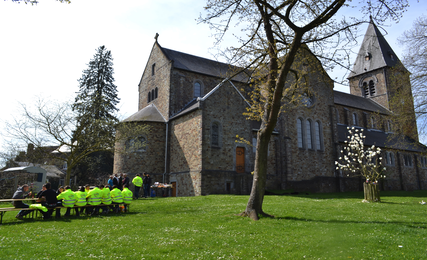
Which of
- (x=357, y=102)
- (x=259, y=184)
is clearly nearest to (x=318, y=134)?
(x=357, y=102)

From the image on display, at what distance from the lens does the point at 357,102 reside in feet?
137

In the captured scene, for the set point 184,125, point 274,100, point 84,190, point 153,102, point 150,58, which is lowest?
point 84,190

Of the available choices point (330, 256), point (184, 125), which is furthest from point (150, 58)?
point (330, 256)

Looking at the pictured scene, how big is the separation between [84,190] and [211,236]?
6920mm

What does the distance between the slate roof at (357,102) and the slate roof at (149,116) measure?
23.1m

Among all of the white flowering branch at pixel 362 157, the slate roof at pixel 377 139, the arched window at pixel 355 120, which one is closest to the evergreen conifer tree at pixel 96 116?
the white flowering branch at pixel 362 157

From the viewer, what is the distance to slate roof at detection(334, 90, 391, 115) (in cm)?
3875

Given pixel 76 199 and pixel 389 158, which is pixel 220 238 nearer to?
pixel 76 199

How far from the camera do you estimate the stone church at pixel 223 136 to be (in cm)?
2145

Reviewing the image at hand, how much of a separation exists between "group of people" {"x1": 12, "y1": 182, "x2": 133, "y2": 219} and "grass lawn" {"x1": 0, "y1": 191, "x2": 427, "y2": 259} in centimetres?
72

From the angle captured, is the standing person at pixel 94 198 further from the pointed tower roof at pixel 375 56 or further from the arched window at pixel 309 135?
the pointed tower roof at pixel 375 56

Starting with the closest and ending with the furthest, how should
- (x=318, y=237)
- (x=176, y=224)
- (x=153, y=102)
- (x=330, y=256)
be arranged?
(x=330, y=256) < (x=318, y=237) < (x=176, y=224) < (x=153, y=102)

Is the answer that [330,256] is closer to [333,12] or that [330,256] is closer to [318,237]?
[318,237]

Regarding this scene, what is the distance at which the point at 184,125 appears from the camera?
2381 cm
